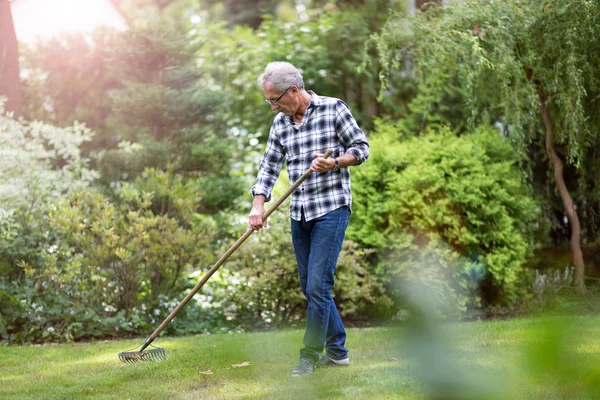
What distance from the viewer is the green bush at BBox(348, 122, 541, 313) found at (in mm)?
6234

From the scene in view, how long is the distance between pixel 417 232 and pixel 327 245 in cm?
293

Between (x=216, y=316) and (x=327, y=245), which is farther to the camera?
(x=216, y=316)

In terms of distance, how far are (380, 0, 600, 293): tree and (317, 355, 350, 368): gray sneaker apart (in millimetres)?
2962

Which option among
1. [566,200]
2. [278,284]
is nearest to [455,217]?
[566,200]

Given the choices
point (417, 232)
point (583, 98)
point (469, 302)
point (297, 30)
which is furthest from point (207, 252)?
point (297, 30)

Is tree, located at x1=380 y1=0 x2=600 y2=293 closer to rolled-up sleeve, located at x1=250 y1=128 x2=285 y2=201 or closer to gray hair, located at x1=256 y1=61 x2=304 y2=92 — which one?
rolled-up sleeve, located at x1=250 y1=128 x2=285 y2=201

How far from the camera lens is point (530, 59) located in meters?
5.99

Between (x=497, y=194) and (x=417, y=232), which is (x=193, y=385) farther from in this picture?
(x=497, y=194)

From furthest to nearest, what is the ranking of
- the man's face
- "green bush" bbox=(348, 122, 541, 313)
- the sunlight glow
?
the sunlight glow
"green bush" bbox=(348, 122, 541, 313)
the man's face

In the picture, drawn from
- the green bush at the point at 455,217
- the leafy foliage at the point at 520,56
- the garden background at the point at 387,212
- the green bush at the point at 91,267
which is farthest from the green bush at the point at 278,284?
the leafy foliage at the point at 520,56

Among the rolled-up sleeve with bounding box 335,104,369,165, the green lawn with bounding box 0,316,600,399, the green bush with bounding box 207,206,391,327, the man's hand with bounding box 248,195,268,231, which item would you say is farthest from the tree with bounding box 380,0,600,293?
the man's hand with bounding box 248,195,268,231

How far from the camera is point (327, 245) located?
11.9 ft

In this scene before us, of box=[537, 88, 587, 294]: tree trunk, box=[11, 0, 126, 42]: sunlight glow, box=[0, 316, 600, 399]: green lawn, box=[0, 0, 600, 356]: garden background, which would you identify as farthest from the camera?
box=[11, 0, 126, 42]: sunlight glow

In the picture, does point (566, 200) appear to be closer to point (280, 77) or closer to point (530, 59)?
point (530, 59)
